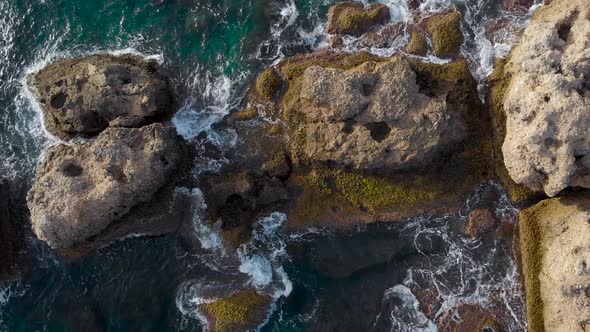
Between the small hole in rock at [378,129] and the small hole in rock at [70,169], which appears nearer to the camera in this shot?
the small hole in rock at [378,129]

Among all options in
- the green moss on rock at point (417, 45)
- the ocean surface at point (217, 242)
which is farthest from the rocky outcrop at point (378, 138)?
the ocean surface at point (217, 242)

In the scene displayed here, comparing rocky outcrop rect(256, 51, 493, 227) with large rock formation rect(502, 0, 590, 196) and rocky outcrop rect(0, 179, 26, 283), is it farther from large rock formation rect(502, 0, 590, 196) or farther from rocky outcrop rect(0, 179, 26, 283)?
rocky outcrop rect(0, 179, 26, 283)

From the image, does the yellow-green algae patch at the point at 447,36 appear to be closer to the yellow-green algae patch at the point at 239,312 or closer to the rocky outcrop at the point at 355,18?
the rocky outcrop at the point at 355,18

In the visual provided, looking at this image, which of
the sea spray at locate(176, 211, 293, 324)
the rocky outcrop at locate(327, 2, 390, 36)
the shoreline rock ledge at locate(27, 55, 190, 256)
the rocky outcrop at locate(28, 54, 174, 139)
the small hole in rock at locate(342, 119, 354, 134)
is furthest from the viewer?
the rocky outcrop at locate(327, 2, 390, 36)

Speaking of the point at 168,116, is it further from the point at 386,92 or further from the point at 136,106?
the point at 386,92

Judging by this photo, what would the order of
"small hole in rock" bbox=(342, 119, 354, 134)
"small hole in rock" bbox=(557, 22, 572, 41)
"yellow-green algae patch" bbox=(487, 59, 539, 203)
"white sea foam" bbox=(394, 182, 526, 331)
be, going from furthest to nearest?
"small hole in rock" bbox=(342, 119, 354, 134), "yellow-green algae patch" bbox=(487, 59, 539, 203), "white sea foam" bbox=(394, 182, 526, 331), "small hole in rock" bbox=(557, 22, 572, 41)

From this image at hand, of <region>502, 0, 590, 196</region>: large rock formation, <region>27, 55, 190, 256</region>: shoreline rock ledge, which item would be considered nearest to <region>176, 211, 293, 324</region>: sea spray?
<region>27, 55, 190, 256</region>: shoreline rock ledge

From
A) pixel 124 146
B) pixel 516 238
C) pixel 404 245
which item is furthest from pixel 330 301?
pixel 124 146
